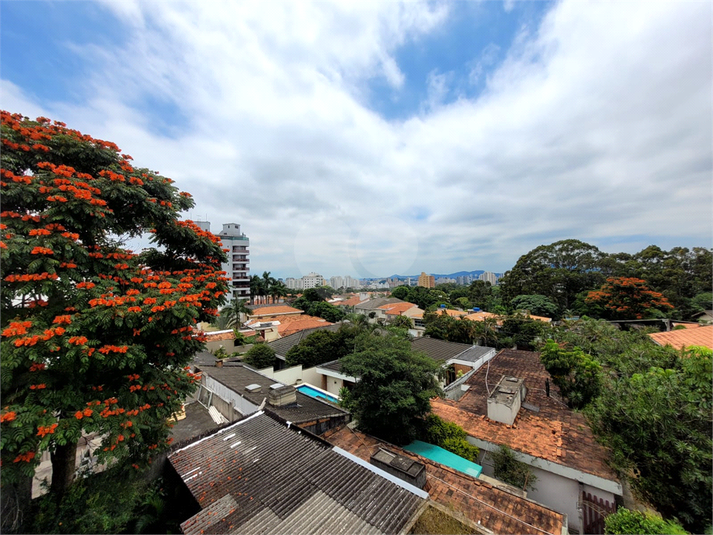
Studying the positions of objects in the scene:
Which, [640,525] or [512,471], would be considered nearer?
[640,525]

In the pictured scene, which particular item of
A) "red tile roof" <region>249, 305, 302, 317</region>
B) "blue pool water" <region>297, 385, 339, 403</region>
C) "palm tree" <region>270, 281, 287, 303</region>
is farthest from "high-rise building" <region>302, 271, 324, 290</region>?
"blue pool water" <region>297, 385, 339, 403</region>

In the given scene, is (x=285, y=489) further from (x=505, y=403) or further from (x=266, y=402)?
(x=505, y=403)

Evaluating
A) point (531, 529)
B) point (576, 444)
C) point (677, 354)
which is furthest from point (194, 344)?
point (677, 354)

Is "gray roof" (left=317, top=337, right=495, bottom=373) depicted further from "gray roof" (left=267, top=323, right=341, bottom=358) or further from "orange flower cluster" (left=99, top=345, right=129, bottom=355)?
"orange flower cluster" (left=99, top=345, right=129, bottom=355)

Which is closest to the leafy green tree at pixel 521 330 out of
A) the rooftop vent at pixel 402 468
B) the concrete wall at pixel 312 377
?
the concrete wall at pixel 312 377

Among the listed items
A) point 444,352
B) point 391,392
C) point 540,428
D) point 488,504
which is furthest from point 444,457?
point 444,352
